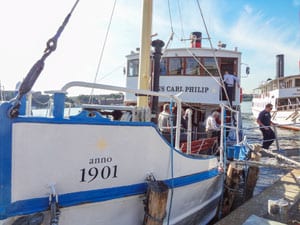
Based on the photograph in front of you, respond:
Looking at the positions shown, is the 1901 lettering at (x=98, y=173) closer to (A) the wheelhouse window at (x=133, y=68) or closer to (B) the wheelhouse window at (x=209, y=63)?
(B) the wheelhouse window at (x=209, y=63)

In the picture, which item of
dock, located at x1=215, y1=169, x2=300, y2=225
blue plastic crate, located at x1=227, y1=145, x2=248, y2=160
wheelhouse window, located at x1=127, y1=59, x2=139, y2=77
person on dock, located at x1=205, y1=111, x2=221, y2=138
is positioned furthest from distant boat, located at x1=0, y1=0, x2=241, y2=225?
wheelhouse window, located at x1=127, y1=59, x2=139, y2=77

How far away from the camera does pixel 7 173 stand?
2451mm

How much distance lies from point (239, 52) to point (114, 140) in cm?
819

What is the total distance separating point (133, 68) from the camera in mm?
10898

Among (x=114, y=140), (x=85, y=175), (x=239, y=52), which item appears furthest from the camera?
(x=239, y=52)

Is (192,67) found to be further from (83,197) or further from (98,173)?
(83,197)

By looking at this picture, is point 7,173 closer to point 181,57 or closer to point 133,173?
point 133,173

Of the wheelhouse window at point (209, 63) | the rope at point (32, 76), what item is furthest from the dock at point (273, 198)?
the wheelhouse window at point (209, 63)

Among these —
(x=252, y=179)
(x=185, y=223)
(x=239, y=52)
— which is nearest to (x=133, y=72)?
(x=239, y=52)

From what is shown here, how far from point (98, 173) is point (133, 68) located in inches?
324

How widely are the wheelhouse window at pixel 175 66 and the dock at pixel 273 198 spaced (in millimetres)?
5375

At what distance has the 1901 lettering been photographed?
2926mm

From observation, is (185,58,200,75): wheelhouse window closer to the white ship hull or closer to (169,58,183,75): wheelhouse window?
(169,58,183,75): wheelhouse window

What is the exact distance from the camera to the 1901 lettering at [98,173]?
293 centimetres
